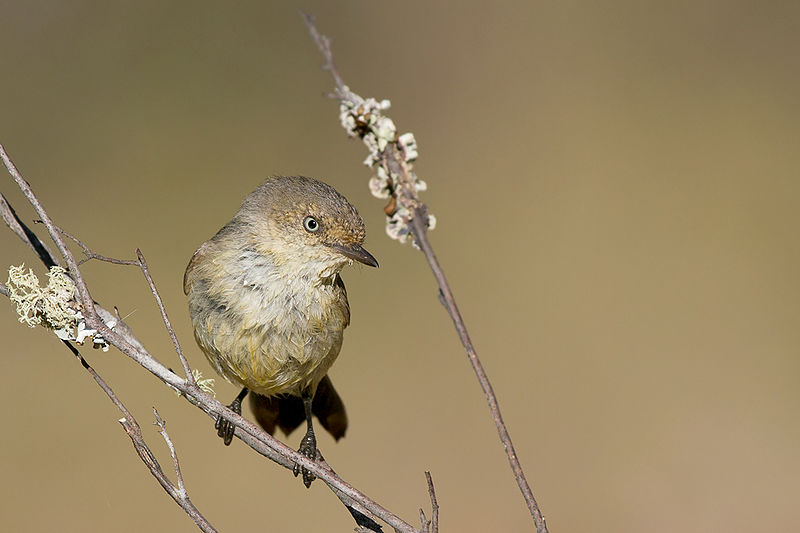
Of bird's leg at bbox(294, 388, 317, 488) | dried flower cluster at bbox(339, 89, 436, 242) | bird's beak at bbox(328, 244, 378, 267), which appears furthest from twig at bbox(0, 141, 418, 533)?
bird's leg at bbox(294, 388, 317, 488)

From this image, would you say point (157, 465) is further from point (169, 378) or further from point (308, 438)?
point (308, 438)

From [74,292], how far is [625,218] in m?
6.36

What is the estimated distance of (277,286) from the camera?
3244mm

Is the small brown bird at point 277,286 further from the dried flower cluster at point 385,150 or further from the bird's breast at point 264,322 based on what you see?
the dried flower cluster at point 385,150

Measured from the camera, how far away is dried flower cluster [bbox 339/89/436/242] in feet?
5.35

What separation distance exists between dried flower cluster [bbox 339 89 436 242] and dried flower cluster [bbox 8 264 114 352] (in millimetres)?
1104

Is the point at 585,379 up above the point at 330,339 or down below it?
above

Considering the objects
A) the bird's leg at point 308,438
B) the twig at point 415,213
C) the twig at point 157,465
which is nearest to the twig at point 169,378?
the twig at point 157,465

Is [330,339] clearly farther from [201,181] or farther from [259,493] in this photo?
[201,181]

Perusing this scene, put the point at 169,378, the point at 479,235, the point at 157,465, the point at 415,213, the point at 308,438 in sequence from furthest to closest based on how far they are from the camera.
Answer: the point at 479,235 < the point at 308,438 < the point at 169,378 < the point at 157,465 < the point at 415,213

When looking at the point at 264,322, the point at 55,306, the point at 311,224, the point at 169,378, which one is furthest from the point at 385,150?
the point at 264,322

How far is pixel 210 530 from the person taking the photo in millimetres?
1963

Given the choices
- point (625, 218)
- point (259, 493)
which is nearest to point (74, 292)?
point (259, 493)

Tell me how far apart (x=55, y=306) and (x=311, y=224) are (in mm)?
1136
